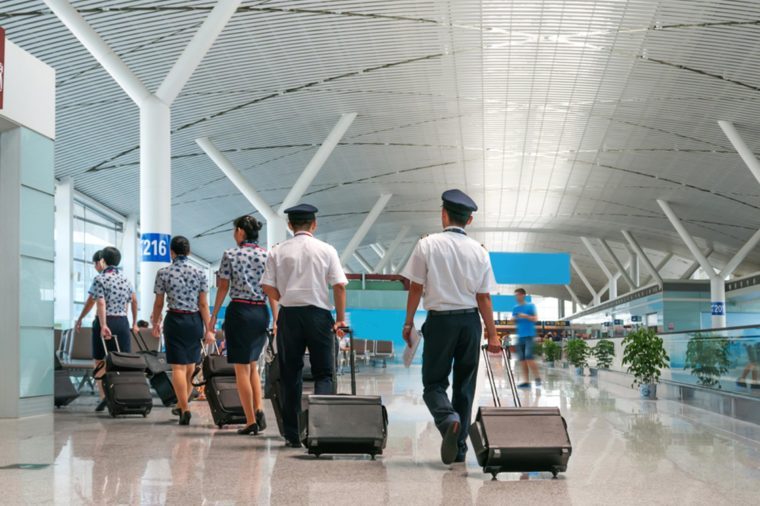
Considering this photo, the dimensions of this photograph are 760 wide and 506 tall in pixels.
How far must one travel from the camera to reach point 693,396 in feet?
45.9

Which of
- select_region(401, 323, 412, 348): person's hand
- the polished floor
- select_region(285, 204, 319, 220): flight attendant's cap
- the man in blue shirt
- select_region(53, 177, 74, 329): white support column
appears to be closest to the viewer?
the polished floor

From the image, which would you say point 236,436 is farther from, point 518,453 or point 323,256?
point 518,453

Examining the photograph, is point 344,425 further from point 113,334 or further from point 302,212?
point 113,334

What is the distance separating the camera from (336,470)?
591 cm

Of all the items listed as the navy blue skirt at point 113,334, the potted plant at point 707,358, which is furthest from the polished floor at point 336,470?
the potted plant at point 707,358

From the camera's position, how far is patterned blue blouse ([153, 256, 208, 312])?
9469 millimetres

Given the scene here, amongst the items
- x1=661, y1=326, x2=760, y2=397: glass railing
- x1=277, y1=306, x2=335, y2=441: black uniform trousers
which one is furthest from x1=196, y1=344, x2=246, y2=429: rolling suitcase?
x1=661, y1=326, x2=760, y2=397: glass railing

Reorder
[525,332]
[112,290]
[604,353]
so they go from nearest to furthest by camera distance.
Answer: [112,290] → [525,332] → [604,353]

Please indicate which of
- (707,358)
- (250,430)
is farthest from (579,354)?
(250,430)

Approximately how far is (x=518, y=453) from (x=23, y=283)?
261 inches

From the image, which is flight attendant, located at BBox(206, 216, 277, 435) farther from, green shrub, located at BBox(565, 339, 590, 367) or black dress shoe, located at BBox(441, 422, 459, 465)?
green shrub, located at BBox(565, 339, 590, 367)

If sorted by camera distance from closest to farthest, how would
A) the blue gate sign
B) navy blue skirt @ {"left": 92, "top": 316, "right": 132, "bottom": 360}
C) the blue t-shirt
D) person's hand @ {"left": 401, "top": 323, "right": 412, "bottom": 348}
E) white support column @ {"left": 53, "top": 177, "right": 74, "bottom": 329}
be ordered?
person's hand @ {"left": 401, "top": 323, "right": 412, "bottom": 348} → navy blue skirt @ {"left": 92, "top": 316, "right": 132, "bottom": 360} → the blue gate sign → the blue t-shirt → white support column @ {"left": 53, "top": 177, "right": 74, "bottom": 329}

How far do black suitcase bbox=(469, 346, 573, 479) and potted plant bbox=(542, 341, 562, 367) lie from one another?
109 ft

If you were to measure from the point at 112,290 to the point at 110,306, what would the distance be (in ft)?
0.59
